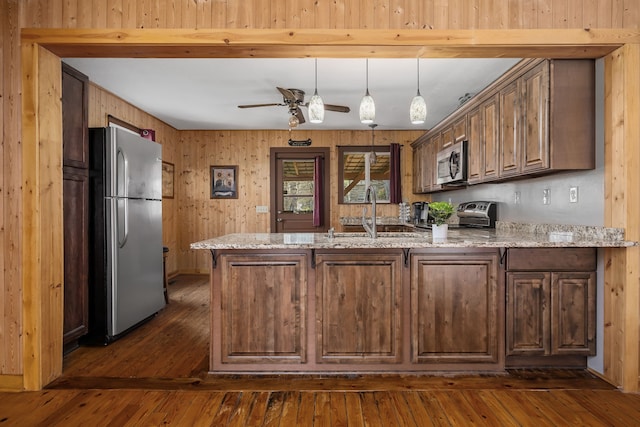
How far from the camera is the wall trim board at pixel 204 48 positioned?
2.31 meters

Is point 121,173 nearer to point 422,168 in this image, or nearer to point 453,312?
point 453,312

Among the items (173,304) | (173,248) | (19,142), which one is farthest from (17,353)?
(173,248)

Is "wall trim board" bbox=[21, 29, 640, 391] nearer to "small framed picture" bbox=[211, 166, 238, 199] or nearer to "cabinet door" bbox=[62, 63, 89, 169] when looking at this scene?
"cabinet door" bbox=[62, 63, 89, 169]

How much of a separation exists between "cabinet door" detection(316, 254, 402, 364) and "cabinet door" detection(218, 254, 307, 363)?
0.13 m

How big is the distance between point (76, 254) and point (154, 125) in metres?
3.18

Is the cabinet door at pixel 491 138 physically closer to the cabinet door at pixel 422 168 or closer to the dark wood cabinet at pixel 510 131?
the dark wood cabinet at pixel 510 131

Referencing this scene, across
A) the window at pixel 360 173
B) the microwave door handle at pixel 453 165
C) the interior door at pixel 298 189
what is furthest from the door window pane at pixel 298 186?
the microwave door handle at pixel 453 165

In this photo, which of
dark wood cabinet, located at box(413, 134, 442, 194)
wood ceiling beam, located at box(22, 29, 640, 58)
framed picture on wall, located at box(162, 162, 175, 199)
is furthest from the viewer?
framed picture on wall, located at box(162, 162, 175, 199)

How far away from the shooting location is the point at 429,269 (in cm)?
255

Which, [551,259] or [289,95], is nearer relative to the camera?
[551,259]

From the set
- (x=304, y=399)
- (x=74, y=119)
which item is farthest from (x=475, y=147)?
(x=74, y=119)

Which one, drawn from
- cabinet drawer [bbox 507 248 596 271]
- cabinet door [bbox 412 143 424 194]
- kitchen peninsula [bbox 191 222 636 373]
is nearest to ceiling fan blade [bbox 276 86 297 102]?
kitchen peninsula [bbox 191 222 636 373]

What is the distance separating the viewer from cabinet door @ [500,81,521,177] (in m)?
3.05

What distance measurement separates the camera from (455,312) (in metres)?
2.55
